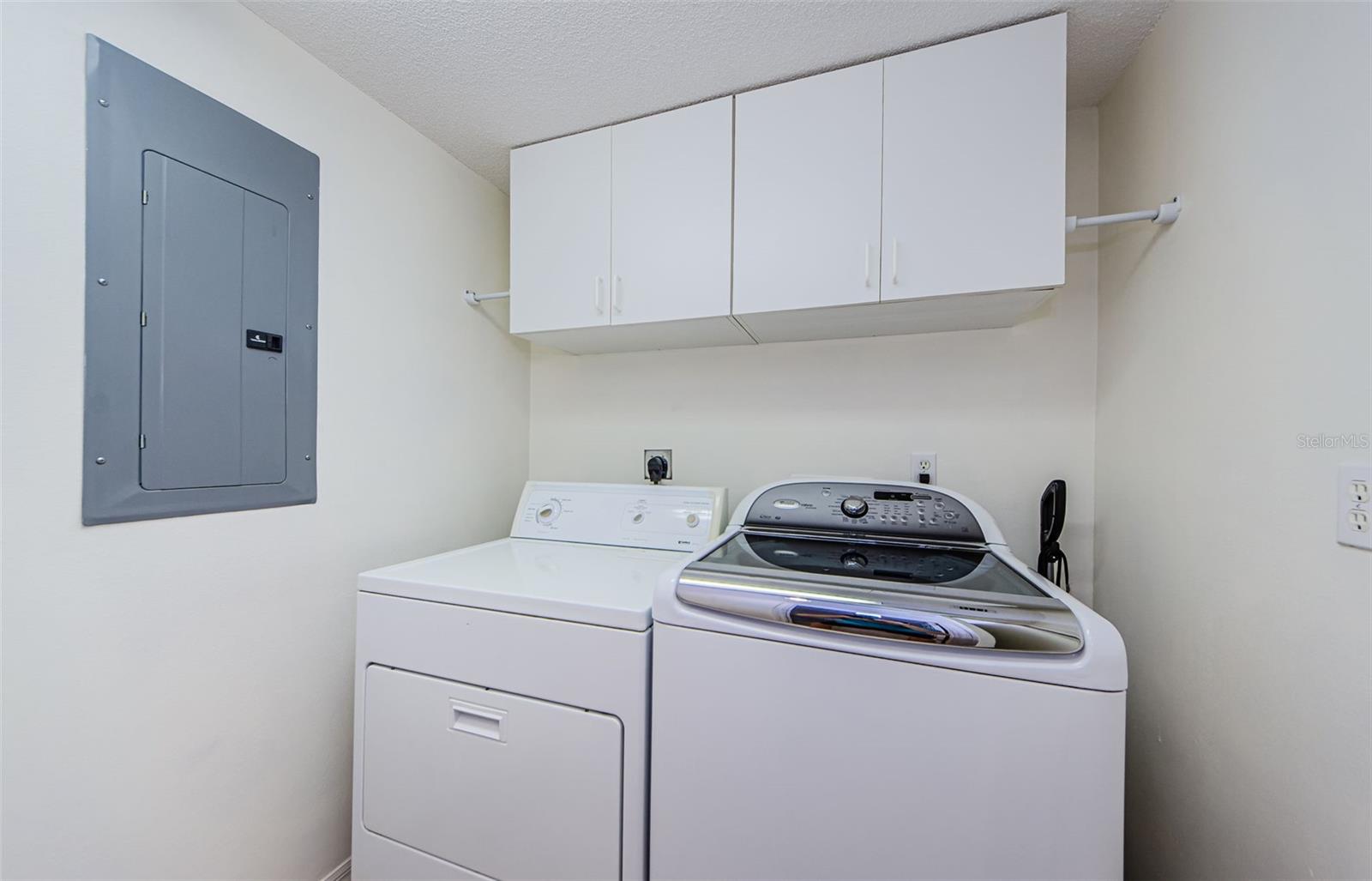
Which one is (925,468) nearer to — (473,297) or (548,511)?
(548,511)

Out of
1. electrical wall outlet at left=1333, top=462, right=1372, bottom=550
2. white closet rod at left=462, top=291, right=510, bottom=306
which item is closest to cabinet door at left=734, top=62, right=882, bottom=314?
electrical wall outlet at left=1333, top=462, right=1372, bottom=550

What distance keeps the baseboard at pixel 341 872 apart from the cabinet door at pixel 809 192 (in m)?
2.00

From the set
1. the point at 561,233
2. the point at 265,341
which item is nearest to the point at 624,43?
the point at 561,233

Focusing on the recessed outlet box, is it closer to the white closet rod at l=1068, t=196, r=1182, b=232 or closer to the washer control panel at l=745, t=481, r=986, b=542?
the washer control panel at l=745, t=481, r=986, b=542

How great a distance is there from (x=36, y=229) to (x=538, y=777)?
1.42m

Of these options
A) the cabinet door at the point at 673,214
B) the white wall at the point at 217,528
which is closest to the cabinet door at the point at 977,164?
the cabinet door at the point at 673,214

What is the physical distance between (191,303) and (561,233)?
0.95 meters

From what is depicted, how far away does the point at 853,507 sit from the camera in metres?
1.38

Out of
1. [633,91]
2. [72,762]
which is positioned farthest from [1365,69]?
[72,762]

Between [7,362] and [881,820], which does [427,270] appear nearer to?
[7,362]

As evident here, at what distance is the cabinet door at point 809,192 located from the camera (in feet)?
4.32

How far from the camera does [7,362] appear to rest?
0.87 meters

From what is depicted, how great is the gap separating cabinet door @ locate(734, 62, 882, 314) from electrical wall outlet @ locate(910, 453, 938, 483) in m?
0.64

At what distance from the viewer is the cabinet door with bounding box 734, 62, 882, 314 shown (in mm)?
1316
